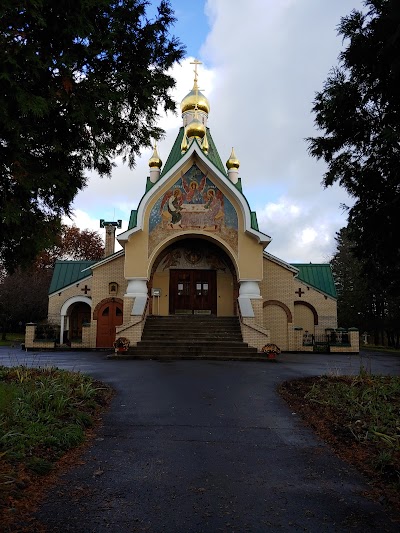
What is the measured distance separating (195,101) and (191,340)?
17.3 metres

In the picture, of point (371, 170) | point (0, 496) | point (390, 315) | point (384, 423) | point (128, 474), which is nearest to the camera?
point (0, 496)

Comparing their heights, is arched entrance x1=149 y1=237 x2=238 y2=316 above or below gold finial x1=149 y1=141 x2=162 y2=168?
below

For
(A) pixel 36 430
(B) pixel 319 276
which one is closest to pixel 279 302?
(B) pixel 319 276

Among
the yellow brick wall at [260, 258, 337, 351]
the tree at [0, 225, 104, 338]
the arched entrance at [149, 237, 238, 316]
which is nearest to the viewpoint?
the yellow brick wall at [260, 258, 337, 351]

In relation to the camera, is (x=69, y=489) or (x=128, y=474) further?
(x=128, y=474)

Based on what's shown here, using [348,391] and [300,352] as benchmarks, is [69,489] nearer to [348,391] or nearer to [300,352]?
[348,391]

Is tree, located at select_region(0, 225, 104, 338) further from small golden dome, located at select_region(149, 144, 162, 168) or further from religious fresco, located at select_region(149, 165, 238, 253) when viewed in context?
religious fresco, located at select_region(149, 165, 238, 253)

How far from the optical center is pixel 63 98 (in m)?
5.72

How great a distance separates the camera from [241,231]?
20.6 metres

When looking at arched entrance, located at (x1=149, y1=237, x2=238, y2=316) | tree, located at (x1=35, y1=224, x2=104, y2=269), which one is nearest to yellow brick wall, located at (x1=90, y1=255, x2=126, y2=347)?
arched entrance, located at (x1=149, y1=237, x2=238, y2=316)

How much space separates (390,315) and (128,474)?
36474 millimetres

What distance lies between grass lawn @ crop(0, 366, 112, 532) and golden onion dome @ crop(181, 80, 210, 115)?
23.3 m

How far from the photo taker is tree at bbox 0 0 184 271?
515 centimetres

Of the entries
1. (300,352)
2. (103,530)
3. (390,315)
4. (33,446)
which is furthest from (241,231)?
(390,315)
